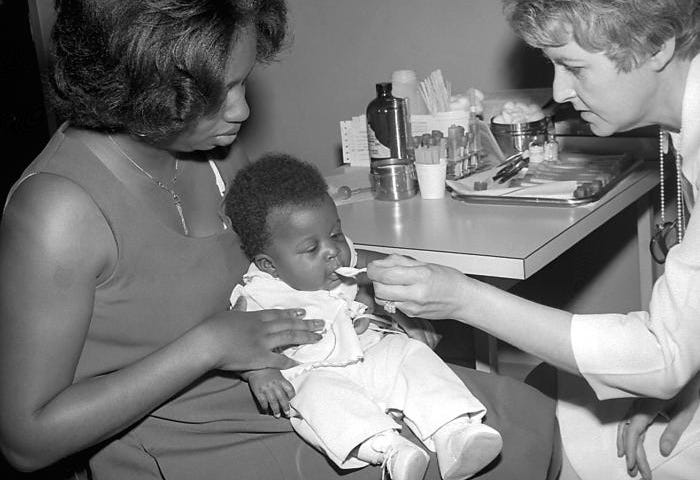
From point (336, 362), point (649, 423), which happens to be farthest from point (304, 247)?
point (649, 423)

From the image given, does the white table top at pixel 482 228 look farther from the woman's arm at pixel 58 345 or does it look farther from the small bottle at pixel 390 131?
the woman's arm at pixel 58 345

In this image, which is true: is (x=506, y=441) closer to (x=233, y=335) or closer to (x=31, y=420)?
(x=233, y=335)

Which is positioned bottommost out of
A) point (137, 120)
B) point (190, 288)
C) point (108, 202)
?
point (190, 288)

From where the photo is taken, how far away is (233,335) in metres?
1.40

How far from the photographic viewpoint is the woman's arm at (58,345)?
1248 mm

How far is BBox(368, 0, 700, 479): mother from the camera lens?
1284mm

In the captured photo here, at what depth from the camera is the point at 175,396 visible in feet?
4.82

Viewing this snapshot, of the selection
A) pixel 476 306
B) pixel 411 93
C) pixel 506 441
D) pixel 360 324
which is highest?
pixel 411 93

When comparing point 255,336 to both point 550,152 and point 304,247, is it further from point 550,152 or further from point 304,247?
point 550,152

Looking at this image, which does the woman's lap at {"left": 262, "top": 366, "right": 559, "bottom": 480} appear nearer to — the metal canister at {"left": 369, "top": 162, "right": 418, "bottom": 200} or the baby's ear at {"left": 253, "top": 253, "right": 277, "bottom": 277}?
the baby's ear at {"left": 253, "top": 253, "right": 277, "bottom": 277}

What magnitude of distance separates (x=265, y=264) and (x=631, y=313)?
0.71m

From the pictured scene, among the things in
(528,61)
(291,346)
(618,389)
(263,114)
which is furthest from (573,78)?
(263,114)

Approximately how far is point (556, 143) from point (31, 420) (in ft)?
5.10

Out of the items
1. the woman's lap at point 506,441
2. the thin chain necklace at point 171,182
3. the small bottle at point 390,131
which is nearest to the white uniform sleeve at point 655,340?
the woman's lap at point 506,441
